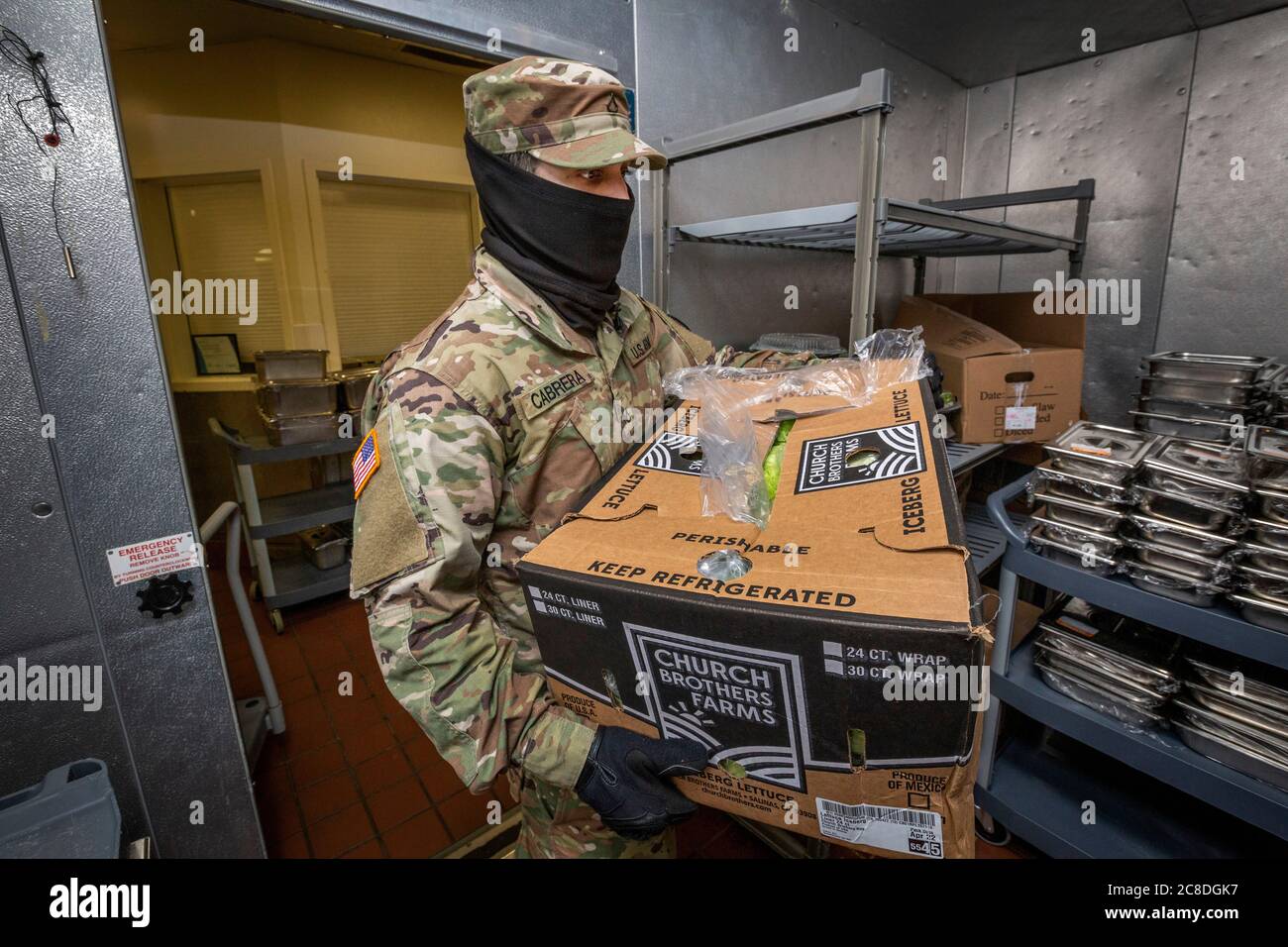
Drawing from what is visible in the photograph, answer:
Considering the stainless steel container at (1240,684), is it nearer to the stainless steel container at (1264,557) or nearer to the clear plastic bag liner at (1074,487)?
the stainless steel container at (1264,557)

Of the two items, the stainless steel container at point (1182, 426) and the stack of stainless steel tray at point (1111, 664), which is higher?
the stainless steel container at point (1182, 426)

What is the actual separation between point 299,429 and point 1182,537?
3157 millimetres

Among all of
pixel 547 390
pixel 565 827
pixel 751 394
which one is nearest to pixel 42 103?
pixel 547 390

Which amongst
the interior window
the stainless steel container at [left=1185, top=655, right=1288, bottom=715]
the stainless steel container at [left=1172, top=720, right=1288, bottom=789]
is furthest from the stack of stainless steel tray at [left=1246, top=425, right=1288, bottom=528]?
the interior window

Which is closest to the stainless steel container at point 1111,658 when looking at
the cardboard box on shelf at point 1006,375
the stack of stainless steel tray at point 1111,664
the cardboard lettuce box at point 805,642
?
the stack of stainless steel tray at point 1111,664

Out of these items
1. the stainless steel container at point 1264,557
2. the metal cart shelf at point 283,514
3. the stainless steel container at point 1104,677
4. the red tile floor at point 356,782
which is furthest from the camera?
the metal cart shelf at point 283,514

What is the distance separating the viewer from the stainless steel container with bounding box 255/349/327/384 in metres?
2.81

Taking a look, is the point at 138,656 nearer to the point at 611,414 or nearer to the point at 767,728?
the point at 611,414

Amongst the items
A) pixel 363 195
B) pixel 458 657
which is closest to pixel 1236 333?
pixel 458 657

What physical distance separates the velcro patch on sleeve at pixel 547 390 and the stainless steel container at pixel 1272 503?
122 cm

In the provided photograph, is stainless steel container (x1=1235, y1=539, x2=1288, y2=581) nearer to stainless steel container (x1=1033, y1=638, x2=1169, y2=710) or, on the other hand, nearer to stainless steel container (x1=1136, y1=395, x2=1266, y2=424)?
stainless steel container (x1=1033, y1=638, x2=1169, y2=710)

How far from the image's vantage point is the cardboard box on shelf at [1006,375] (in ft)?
6.53

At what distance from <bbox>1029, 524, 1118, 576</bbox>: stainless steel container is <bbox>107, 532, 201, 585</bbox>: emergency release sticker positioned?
1801mm
